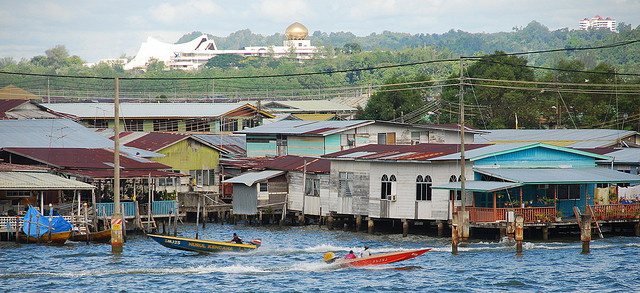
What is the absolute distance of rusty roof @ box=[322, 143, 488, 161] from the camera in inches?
1939

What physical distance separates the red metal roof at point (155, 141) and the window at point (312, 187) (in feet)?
40.4

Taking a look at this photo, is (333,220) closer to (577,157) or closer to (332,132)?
(332,132)

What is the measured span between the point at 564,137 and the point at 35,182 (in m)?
40.1

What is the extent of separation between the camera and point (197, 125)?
88.9 m

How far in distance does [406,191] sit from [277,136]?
2171cm

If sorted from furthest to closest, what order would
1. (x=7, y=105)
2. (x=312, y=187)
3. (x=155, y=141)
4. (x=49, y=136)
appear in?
(x=7, y=105)
(x=155, y=141)
(x=49, y=136)
(x=312, y=187)

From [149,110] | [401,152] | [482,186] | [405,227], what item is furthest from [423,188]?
[149,110]

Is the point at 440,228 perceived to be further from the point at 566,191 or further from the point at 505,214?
the point at 566,191

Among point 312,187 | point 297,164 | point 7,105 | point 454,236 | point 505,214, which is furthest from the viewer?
point 7,105

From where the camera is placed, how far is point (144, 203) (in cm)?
5294

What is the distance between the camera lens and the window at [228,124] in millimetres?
89438

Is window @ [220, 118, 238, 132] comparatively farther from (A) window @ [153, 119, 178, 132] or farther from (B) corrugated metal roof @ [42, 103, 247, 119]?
(A) window @ [153, 119, 178, 132]

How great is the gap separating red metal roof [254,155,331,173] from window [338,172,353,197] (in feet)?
5.17

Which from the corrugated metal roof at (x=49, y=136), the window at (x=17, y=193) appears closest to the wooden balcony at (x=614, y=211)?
the corrugated metal roof at (x=49, y=136)
